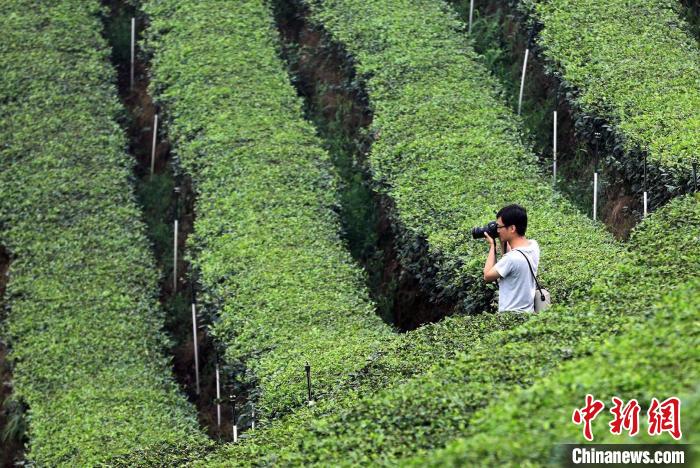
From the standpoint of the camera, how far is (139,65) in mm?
23094

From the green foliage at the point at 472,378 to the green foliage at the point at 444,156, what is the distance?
1094mm

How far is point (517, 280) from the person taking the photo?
11023 millimetres

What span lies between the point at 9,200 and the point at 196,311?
365 cm

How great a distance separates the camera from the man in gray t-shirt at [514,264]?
1081 centimetres

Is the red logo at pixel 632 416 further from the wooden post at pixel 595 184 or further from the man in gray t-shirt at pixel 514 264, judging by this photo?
the wooden post at pixel 595 184

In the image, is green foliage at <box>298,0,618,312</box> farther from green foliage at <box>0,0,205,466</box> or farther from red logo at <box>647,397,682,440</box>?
red logo at <box>647,397,682,440</box>

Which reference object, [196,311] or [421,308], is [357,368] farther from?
[196,311]

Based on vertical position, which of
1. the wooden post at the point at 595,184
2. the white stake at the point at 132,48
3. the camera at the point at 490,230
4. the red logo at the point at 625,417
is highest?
the white stake at the point at 132,48


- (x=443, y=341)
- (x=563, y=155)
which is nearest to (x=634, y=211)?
(x=563, y=155)

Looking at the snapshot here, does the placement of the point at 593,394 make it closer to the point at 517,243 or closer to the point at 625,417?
the point at 625,417

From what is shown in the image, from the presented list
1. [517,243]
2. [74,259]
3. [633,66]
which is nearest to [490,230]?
[517,243]

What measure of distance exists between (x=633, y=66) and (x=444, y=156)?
10.1 ft

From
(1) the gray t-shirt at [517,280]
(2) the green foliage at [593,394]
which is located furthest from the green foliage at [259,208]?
(2) the green foliage at [593,394]

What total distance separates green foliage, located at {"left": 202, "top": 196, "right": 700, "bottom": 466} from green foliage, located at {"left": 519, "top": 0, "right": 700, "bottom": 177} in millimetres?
3869
